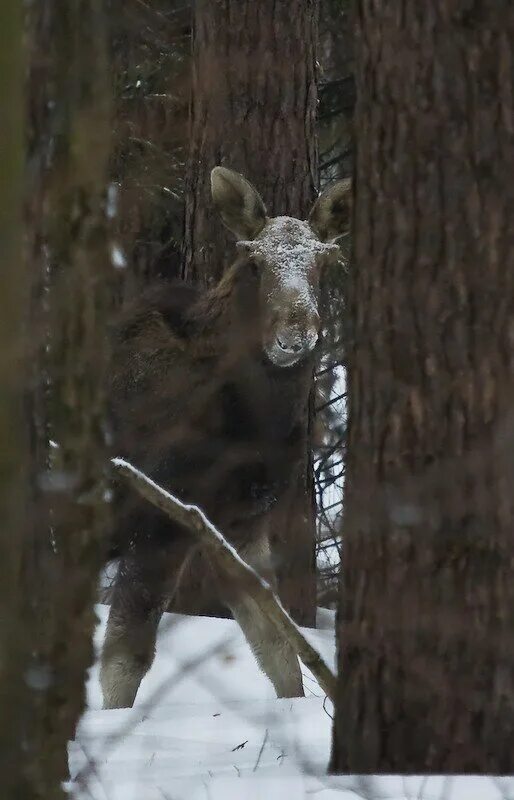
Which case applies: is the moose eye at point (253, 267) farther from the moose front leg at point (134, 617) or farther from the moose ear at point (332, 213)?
the moose front leg at point (134, 617)

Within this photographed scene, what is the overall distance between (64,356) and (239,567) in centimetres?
179

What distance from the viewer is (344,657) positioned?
376 cm

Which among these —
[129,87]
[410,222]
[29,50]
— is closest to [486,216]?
[410,222]

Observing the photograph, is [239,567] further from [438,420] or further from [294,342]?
[294,342]

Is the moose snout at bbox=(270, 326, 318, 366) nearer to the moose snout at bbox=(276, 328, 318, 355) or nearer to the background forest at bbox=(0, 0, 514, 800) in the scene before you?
the moose snout at bbox=(276, 328, 318, 355)

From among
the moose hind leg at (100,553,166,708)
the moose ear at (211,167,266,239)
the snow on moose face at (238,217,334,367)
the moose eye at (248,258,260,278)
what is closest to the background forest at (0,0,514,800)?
the snow on moose face at (238,217,334,367)

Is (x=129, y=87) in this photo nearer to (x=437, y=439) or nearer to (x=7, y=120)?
(x=437, y=439)

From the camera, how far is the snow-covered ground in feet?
10.6

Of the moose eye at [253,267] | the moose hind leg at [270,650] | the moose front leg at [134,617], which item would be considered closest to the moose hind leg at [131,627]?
the moose front leg at [134,617]

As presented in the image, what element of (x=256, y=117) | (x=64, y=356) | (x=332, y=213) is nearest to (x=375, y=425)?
(x=64, y=356)

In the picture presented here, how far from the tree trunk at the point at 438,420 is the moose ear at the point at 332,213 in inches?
109

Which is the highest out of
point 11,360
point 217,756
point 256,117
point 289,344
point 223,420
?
point 256,117

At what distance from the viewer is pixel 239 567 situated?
3.99 meters

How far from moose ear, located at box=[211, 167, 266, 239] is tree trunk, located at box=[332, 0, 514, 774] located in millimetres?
2826
